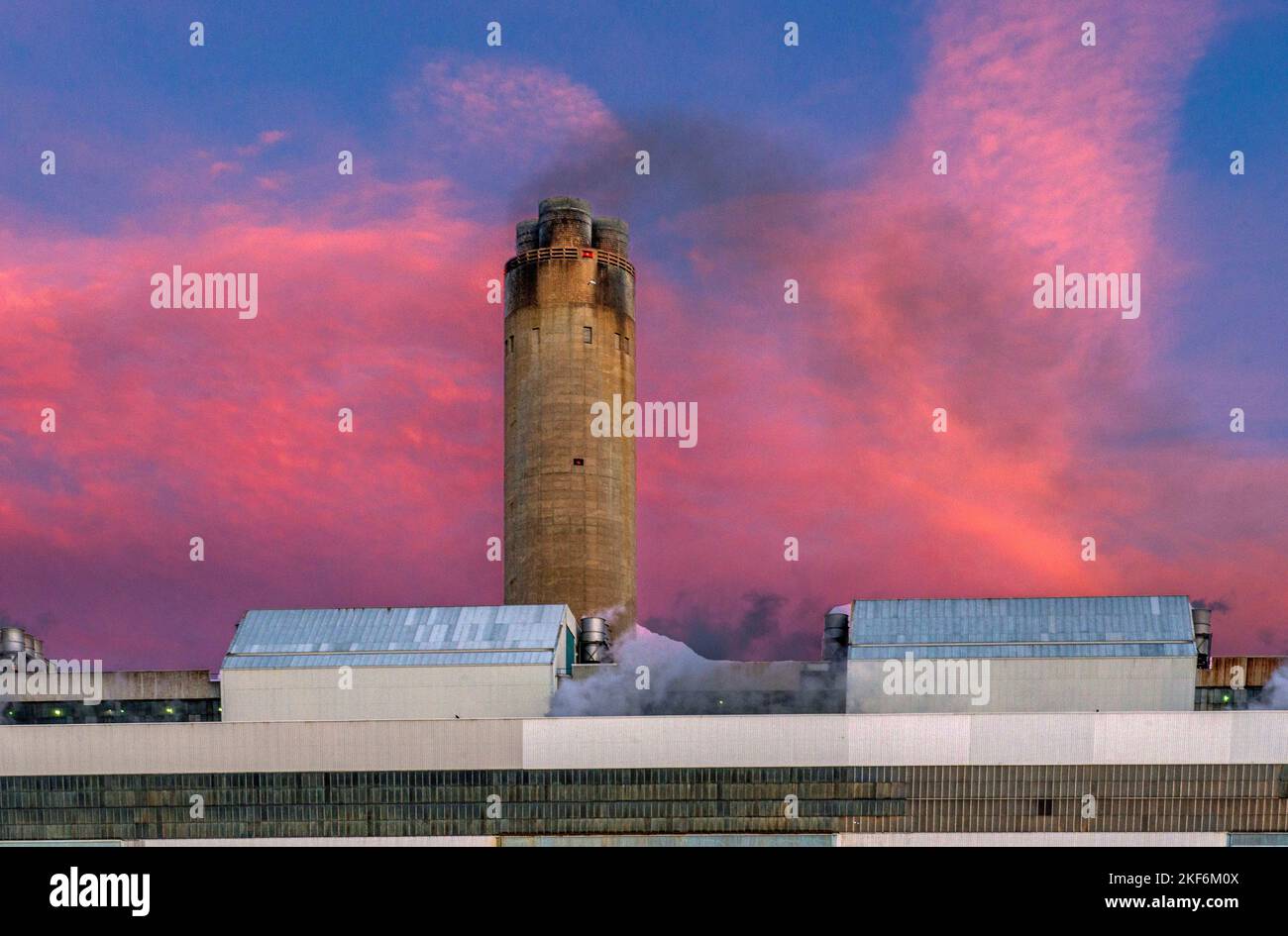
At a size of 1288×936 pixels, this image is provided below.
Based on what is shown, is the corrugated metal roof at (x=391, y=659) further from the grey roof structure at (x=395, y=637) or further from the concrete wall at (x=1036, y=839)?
the concrete wall at (x=1036, y=839)

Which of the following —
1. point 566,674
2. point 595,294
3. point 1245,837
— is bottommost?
point 1245,837

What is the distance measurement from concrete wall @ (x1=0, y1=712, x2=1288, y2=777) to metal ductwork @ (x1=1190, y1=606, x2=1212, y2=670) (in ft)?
57.2

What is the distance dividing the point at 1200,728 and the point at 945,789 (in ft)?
42.9

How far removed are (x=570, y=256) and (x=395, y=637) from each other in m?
41.1

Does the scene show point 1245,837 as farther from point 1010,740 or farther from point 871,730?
point 871,730

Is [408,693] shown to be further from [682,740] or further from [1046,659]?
[1046,659]

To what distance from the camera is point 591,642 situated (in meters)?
116

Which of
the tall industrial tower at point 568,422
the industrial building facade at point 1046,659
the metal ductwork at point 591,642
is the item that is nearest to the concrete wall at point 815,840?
the industrial building facade at point 1046,659

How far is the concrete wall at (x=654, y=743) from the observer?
95875 millimetres

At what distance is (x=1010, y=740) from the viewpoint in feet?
315

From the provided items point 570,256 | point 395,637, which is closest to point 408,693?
point 395,637

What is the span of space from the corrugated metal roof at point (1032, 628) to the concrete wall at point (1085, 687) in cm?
60
